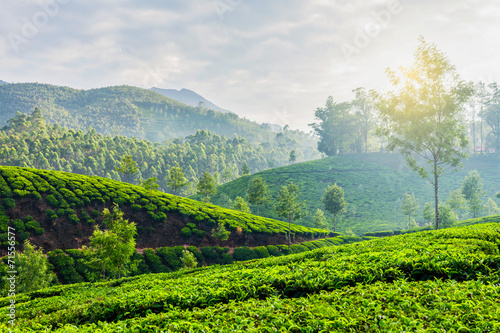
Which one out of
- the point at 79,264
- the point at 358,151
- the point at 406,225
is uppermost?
the point at 358,151

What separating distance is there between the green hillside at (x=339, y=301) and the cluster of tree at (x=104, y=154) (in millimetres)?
64597

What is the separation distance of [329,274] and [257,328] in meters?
2.93

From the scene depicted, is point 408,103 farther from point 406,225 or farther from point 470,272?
point 406,225

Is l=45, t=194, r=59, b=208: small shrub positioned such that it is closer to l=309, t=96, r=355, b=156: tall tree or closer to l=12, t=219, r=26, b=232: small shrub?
l=12, t=219, r=26, b=232: small shrub

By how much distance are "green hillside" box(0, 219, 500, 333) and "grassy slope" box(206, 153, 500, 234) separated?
45853 millimetres

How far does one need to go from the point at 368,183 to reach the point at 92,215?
66.2 meters

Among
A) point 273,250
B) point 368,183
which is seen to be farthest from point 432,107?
point 368,183

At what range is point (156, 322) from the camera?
4961mm

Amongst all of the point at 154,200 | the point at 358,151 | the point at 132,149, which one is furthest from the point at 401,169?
the point at 132,149

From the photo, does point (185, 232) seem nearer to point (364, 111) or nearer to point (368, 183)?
point (368, 183)

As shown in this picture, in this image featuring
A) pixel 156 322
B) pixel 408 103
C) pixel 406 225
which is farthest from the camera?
pixel 406 225

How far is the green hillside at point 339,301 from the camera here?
4.02 meters

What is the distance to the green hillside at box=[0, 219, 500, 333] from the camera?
4.02m

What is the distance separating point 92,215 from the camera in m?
26.3
